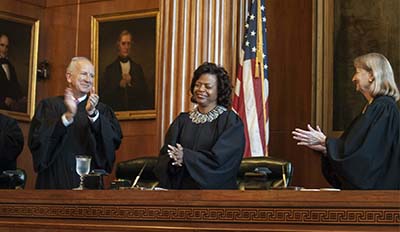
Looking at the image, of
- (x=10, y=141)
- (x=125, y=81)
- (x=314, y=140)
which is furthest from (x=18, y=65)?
(x=314, y=140)

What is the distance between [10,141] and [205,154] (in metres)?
Answer: 2.31

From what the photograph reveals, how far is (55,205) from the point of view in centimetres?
501

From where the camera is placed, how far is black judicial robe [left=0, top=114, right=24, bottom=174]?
23.3 feet

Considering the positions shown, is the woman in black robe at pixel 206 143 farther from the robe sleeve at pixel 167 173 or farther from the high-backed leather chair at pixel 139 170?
the high-backed leather chair at pixel 139 170

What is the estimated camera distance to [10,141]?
7.19m

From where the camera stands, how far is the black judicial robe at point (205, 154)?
215 inches

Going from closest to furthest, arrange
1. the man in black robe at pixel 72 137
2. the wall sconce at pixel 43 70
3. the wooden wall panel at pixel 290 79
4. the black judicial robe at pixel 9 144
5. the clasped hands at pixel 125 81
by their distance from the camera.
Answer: the man in black robe at pixel 72 137
the black judicial robe at pixel 9 144
the wooden wall panel at pixel 290 79
the clasped hands at pixel 125 81
the wall sconce at pixel 43 70

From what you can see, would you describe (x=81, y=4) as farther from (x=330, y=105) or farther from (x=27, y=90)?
(x=330, y=105)

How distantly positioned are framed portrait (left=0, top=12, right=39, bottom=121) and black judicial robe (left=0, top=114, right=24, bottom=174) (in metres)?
2.12

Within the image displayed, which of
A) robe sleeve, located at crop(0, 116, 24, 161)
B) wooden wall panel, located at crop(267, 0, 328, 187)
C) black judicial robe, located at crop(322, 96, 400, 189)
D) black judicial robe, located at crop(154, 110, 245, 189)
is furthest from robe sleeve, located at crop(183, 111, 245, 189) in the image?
wooden wall panel, located at crop(267, 0, 328, 187)

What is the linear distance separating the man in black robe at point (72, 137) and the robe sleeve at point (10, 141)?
726 mm

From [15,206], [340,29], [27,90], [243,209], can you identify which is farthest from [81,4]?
[243,209]

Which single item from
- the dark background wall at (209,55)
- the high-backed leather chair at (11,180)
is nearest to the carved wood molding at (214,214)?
the high-backed leather chair at (11,180)

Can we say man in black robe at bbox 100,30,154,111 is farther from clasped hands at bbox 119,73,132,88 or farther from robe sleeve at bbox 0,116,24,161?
robe sleeve at bbox 0,116,24,161
